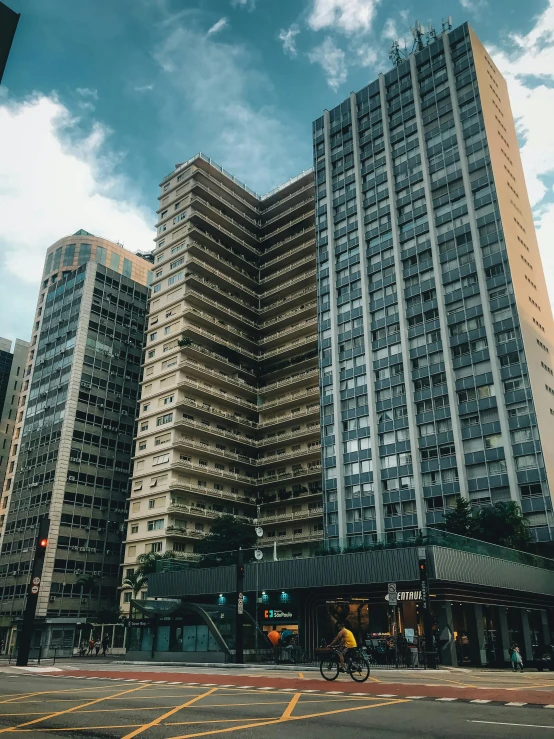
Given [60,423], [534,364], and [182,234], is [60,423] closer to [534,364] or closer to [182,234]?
[182,234]

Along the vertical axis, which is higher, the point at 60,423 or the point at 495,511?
the point at 60,423

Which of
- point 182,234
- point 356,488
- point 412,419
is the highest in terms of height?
point 182,234

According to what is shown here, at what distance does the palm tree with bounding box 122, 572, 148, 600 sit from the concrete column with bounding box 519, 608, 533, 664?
121ft

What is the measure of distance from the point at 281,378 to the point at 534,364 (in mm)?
35614

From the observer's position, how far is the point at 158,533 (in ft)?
221

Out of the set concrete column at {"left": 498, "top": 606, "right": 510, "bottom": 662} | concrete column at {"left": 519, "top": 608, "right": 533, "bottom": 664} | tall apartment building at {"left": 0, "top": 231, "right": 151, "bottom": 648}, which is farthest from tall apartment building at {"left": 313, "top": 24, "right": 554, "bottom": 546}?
tall apartment building at {"left": 0, "top": 231, "right": 151, "bottom": 648}

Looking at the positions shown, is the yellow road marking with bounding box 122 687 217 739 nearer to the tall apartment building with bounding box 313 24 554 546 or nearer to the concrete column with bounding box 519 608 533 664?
the concrete column with bounding box 519 608 533 664

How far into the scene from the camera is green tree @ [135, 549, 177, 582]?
61169 millimetres

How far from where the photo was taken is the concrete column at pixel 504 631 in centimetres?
3924

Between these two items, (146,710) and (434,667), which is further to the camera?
(434,667)

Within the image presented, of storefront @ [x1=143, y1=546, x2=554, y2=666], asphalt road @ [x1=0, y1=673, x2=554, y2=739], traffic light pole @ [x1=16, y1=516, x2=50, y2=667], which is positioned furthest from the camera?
storefront @ [x1=143, y1=546, x2=554, y2=666]

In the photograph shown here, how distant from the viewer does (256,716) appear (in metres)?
11.2

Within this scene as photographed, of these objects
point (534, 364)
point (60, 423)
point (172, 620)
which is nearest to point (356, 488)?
point (534, 364)

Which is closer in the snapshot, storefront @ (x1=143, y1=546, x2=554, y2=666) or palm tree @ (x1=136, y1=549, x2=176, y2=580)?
storefront @ (x1=143, y1=546, x2=554, y2=666)
